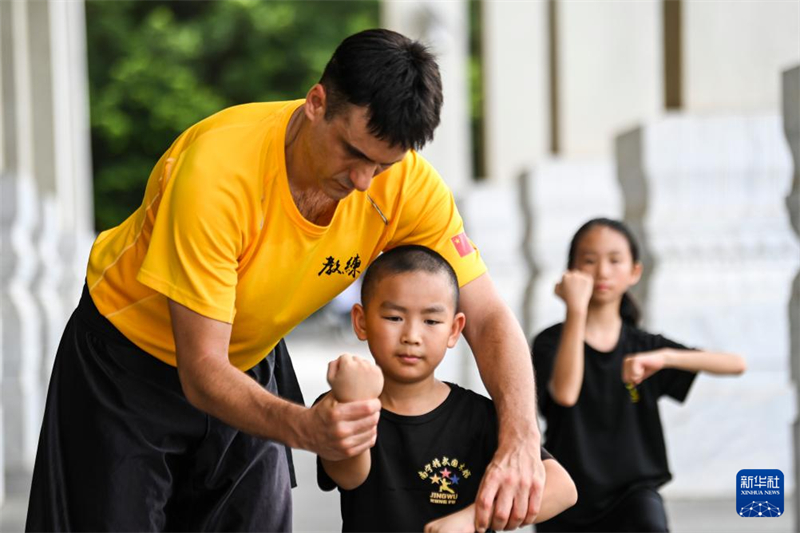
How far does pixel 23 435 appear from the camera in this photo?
9.23m

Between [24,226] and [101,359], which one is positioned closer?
[101,359]

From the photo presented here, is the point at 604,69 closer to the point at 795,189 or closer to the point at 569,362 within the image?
the point at 795,189

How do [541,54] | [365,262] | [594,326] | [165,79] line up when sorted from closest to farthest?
1. [365,262]
2. [594,326]
3. [541,54]
4. [165,79]

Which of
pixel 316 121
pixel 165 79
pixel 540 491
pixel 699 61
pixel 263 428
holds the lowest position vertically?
pixel 540 491

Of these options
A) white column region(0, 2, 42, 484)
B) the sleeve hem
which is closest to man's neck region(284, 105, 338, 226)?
the sleeve hem

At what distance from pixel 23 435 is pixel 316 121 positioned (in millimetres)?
6607

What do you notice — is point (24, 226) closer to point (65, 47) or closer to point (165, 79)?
point (65, 47)

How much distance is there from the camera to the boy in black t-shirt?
343cm

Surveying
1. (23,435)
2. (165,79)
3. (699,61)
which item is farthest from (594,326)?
(165,79)

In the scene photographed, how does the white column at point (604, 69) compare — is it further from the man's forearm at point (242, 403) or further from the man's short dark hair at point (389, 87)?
the man's forearm at point (242, 403)

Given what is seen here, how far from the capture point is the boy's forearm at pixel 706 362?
4766 millimetres

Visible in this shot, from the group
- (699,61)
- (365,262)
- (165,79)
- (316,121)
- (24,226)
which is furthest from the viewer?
(165,79)

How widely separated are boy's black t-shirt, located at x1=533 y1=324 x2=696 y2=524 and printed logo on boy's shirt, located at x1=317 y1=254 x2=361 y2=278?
1428mm

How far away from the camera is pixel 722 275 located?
7.64 metres
